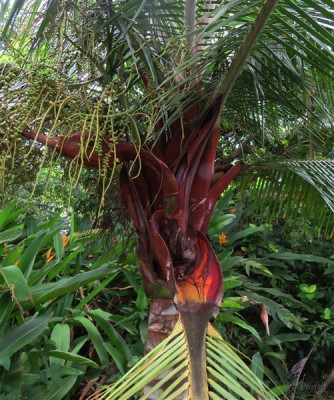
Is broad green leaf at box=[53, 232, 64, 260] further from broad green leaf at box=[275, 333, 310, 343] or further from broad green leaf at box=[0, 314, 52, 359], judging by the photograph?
broad green leaf at box=[275, 333, 310, 343]

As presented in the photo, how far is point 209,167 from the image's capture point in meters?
1.48

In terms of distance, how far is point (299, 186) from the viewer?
196 cm

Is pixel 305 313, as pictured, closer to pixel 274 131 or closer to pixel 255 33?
pixel 274 131

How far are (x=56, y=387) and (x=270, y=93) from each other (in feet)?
5.23

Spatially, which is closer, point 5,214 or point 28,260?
point 28,260

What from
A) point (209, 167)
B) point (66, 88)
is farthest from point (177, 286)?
point (66, 88)

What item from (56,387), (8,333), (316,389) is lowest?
(316,389)

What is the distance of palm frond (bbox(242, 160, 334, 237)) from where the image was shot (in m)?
1.69

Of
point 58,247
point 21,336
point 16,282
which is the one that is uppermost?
point 16,282

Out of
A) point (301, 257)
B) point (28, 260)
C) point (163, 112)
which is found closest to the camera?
point (163, 112)

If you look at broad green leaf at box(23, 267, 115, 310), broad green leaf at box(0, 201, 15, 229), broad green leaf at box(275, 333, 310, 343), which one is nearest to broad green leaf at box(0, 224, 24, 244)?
broad green leaf at box(0, 201, 15, 229)

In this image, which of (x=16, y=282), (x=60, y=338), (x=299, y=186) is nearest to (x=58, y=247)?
(x=60, y=338)

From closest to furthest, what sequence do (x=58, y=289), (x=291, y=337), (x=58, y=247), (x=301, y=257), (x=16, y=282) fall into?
(x=16, y=282)
(x=58, y=289)
(x=58, y=247)
(x=291, y=337)
(x=301, y=257)

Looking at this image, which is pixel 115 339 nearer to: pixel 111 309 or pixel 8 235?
pixel 111 309
